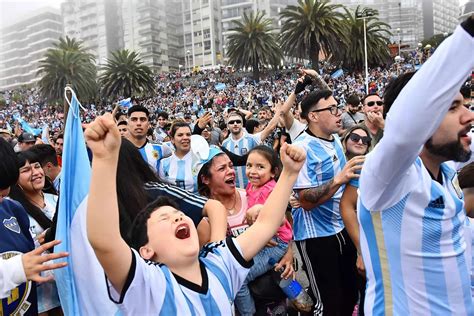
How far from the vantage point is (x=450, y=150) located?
1788 mm

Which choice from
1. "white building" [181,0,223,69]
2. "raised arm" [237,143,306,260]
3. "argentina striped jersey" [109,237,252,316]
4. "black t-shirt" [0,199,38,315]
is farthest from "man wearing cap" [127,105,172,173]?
"white building" [181,0,223,69]

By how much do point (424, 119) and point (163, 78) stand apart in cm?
6132

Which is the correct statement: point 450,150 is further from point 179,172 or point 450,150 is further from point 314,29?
point 314,29

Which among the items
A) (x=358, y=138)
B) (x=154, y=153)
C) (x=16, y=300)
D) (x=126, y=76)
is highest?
(x=126, y=76)

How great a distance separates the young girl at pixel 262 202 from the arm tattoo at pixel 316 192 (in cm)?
23

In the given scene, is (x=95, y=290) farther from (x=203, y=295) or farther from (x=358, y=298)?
(x=358, y=298)

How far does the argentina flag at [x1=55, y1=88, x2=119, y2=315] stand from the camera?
2170 mm

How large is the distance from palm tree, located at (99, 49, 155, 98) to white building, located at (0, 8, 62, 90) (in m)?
72.1

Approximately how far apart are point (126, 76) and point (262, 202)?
47119mm

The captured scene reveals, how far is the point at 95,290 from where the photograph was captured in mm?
2168

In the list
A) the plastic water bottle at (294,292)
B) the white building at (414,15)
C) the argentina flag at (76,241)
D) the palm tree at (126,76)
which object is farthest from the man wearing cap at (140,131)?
the white building at (414,15)

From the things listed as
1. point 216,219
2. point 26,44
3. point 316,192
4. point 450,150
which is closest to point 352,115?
point 316,192

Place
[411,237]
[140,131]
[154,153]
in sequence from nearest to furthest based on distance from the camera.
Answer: [411,237] → [140,131] → [154,153]

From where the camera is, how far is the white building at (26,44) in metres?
117
